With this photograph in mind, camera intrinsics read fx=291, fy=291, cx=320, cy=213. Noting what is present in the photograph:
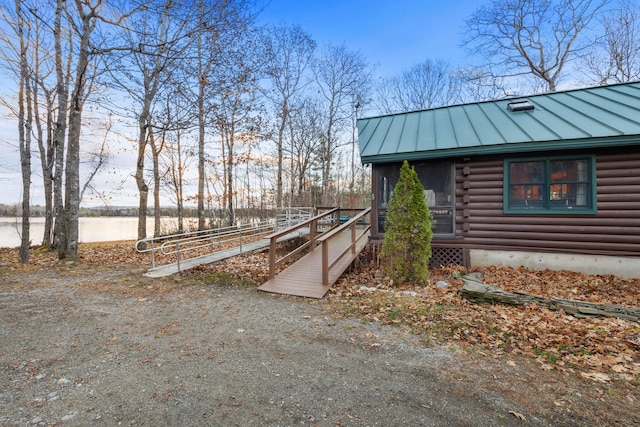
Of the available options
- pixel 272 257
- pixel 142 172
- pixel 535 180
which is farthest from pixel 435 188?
pixel 142 172

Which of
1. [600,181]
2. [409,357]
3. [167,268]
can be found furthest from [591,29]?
[167,268]

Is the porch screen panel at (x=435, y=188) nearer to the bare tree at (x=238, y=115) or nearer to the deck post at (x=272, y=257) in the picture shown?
the deck post at (x=272, y=257)

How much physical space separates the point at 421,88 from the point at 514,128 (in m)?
15.7

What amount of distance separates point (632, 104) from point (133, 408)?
10.7 m

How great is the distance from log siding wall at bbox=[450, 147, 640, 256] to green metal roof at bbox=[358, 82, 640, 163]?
0.44 m

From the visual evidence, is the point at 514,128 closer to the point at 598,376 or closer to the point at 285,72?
the point at 598,376

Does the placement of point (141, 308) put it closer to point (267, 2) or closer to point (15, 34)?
point (267, 2)

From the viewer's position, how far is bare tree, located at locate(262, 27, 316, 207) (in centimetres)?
1695

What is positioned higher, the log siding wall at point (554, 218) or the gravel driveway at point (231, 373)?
the log siding wall at point (554, 218)

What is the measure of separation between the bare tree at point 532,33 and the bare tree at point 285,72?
972cm

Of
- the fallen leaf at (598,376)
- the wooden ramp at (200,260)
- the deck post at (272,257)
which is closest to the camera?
the fallen leaf at (598,376)

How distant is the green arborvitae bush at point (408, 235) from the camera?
568 centimetres

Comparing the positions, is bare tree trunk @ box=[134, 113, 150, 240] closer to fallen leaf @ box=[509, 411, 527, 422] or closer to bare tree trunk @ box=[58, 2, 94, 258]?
bare tree trunk @ box=[58, 2, 94, 258]

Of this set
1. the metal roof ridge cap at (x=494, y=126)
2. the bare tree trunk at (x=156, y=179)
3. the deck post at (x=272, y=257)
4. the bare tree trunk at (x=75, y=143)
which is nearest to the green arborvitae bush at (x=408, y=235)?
the deck post at (x=272, y=257)
